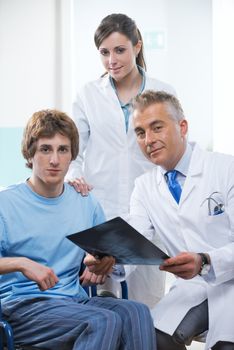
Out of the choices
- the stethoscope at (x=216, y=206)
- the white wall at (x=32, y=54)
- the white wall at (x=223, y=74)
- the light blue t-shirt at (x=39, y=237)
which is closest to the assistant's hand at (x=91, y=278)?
the light blue t-shirt at (x=39, y=237)

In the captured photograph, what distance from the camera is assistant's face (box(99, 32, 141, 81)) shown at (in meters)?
2.11

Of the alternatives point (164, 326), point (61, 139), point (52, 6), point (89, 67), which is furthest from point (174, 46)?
point (164, 326)

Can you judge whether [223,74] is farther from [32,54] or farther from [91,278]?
[91,278]

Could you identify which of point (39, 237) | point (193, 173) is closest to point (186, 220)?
point (193, 173)

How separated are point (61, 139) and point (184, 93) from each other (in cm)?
202

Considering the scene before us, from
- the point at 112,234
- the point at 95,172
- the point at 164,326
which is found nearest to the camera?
the point at 112,234

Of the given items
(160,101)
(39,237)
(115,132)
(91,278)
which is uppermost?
(160,101)

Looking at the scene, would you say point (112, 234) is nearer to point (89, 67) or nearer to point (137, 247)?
point (137, 247)

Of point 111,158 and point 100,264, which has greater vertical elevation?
point 111,158

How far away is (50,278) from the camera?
4.68 ft

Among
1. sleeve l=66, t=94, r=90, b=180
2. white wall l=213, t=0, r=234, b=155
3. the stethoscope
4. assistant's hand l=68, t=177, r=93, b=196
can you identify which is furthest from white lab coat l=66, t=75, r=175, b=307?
white wall l=213, t=0, r=234, b=155

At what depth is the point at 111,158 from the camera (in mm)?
2178

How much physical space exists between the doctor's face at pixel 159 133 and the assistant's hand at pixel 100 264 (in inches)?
13.8

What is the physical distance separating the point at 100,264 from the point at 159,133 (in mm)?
430
